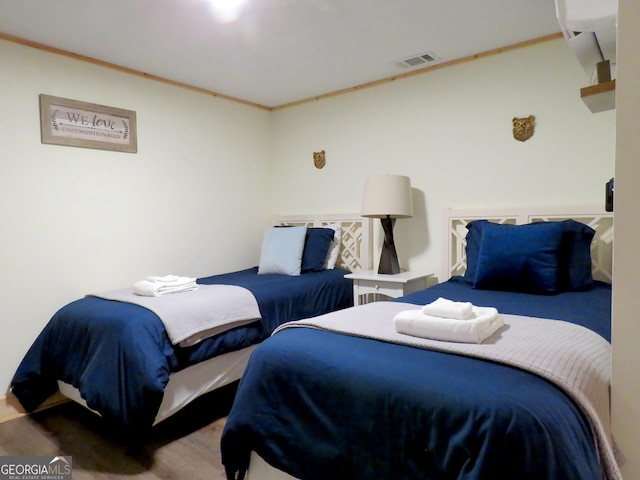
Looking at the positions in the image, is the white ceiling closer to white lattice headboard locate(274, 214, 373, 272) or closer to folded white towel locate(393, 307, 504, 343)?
white lattice headboard locate(274, 214, 373, 272)

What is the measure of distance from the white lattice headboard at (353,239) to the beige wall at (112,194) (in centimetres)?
80

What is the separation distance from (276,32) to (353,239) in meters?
1.76

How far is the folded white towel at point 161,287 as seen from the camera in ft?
8.23

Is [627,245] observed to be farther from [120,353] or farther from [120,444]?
[120,444]

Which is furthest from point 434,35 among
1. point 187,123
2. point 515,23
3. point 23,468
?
point 23,468

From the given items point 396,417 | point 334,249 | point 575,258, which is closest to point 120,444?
point 396,417

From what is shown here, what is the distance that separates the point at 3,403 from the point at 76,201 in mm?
1300

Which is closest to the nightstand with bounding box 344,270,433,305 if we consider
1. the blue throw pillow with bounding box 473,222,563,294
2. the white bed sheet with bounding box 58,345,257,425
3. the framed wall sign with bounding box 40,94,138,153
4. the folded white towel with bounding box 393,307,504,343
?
the blue throw pillow with bounding box 473,222,563,294

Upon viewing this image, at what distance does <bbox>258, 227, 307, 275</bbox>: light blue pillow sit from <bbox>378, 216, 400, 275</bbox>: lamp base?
2.30 ft

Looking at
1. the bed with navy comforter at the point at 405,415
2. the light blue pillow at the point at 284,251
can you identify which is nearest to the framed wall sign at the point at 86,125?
the light blue pillow at the point at 284,251

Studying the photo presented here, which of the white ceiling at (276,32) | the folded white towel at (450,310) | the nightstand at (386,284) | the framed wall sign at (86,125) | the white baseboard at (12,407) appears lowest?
the white baseboard at (12,407)

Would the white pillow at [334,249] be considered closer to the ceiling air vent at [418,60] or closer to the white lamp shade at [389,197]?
the white lamp shade at [389,197]

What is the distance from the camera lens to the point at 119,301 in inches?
95.0

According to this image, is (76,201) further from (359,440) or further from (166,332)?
(359,440)
